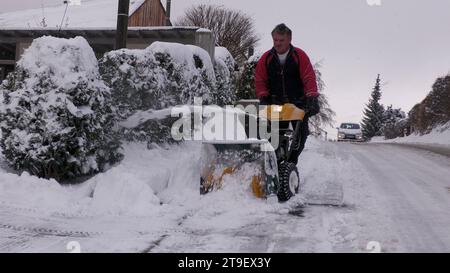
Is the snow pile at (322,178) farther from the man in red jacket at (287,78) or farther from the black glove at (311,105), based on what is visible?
the black glove at (311,105)

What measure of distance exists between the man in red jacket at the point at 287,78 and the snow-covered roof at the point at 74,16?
1831 cm

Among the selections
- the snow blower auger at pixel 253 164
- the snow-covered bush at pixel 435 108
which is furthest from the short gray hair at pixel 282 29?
the snow-covered bush at pixel 435 108

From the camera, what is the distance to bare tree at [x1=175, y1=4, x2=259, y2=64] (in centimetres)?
3431

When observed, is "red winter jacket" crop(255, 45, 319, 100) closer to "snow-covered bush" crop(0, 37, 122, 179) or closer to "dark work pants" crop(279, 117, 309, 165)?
"dark work pants" crop(279, 117, 309, 165)

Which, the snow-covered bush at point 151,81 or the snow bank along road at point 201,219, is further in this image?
the snow-covered bush at point 151,81

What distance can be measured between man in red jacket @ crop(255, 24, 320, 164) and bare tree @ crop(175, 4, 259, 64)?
28.6 m

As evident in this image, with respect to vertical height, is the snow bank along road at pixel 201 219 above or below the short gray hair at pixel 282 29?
below

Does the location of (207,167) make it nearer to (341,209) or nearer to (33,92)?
(341,209)

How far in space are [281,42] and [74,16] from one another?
24131mm

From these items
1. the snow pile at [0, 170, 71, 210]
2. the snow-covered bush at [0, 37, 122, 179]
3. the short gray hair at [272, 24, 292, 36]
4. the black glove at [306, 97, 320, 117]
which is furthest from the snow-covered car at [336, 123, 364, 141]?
the snow pile at [0, 170, 71, 210]

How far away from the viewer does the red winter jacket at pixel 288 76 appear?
197 inches

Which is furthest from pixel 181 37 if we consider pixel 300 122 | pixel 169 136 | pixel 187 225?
pixel 187 225

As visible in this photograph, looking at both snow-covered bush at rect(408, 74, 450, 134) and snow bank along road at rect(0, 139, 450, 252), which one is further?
snow-covered bush at rect(408, 74, 450, 134)

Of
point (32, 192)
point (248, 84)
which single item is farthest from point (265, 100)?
point (248, 84)
